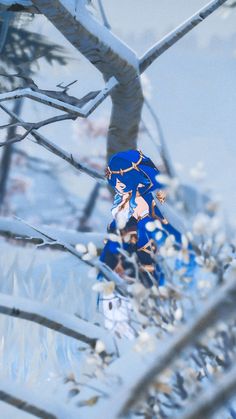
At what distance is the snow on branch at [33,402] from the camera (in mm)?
1538

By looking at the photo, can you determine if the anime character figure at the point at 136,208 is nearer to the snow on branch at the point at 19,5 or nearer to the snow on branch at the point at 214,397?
the snow on branch at the point at 19,5

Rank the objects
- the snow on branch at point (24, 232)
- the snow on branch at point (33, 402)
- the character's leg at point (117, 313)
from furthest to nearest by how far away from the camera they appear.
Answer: the snow on branch at point (24, 232)
the character's leg at point (117, 313)
the snow on branch at point (33, 402)

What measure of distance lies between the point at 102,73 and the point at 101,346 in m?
2.08

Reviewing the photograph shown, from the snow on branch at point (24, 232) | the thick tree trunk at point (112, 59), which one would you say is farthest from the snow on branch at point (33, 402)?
the thick tree trunk at point (112, 59)

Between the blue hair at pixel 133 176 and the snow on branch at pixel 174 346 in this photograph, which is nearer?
the snow on branch at pixel 174 346

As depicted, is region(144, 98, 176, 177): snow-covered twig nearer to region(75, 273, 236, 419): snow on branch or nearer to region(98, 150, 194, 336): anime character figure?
region(98, 150, 194, 336): anime character figure

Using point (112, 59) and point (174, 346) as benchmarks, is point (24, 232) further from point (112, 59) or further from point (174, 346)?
point (174, 346)

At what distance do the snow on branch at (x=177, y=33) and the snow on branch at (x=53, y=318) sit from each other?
2.11 m

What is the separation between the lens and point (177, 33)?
368 centimetres

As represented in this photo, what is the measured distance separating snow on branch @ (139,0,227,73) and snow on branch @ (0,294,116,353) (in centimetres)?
211

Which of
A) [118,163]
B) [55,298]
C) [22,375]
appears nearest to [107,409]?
[118,163]

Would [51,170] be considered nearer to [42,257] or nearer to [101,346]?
[42,257]

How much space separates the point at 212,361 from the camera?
6.22 ft

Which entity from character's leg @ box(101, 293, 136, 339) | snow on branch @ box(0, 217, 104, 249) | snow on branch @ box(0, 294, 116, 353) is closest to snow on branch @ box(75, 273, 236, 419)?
snow on branch @ box(0, 294, 116, 353)
